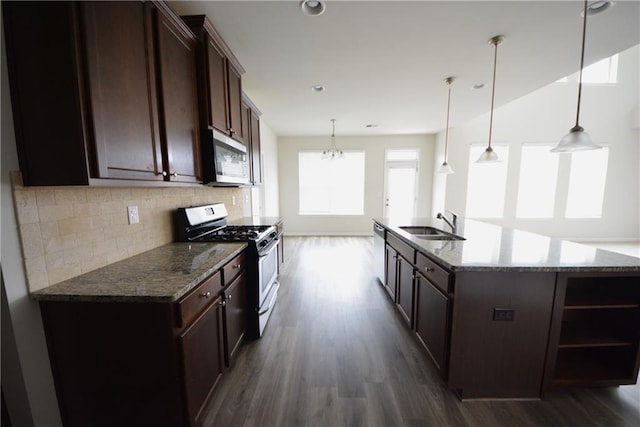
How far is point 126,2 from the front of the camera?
1189 mm

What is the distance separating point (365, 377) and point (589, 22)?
3.21 metres

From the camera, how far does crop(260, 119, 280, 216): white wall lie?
4.95 meters

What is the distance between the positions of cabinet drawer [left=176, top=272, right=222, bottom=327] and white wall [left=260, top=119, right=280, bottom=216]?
141 inches

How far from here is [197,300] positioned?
1244 millimetres

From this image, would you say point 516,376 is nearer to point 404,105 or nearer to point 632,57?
point 404,105

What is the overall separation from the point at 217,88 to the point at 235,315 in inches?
71.2

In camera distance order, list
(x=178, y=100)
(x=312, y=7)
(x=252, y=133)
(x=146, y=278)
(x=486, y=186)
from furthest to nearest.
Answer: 1. (x=486, y=186)
2. (x=252, y=133)
3. (x=312, y=7)
4. (x=178, y=100)
5. (x=146, y=278)

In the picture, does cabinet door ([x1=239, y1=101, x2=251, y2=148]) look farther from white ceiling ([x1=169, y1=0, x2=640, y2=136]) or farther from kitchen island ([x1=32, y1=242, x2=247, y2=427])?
kitchen island ([x1=32, y1=242, x2=247, y2=427])

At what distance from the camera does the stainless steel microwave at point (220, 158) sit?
188 centimetres

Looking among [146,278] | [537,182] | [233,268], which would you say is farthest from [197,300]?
[537,182]

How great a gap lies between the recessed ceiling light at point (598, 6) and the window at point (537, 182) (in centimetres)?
483

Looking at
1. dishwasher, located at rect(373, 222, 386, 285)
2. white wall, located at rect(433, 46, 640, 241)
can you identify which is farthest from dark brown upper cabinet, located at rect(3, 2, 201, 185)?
white wall, located at rect(433, 46, 640, 241)

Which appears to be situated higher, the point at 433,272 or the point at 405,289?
the point at 433,272

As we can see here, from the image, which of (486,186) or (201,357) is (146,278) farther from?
(486,186)
